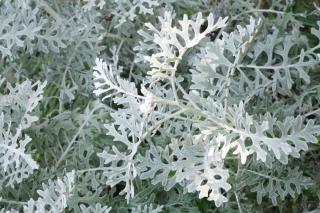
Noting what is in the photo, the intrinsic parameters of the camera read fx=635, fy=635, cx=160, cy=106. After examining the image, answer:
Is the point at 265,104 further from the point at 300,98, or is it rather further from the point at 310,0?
the point at 310,0

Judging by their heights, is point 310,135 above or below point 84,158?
above

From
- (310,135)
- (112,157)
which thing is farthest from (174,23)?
(310,135)

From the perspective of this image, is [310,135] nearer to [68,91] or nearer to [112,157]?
[112,157]

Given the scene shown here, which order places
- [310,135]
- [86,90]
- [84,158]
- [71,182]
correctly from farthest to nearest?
[86,90] → [84,158] → [71,182] → [310,135]

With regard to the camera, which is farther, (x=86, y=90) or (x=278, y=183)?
(x=86, y=90)

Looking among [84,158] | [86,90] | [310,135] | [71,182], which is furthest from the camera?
[86,90]

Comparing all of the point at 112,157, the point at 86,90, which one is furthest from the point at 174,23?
the point at 112,157
